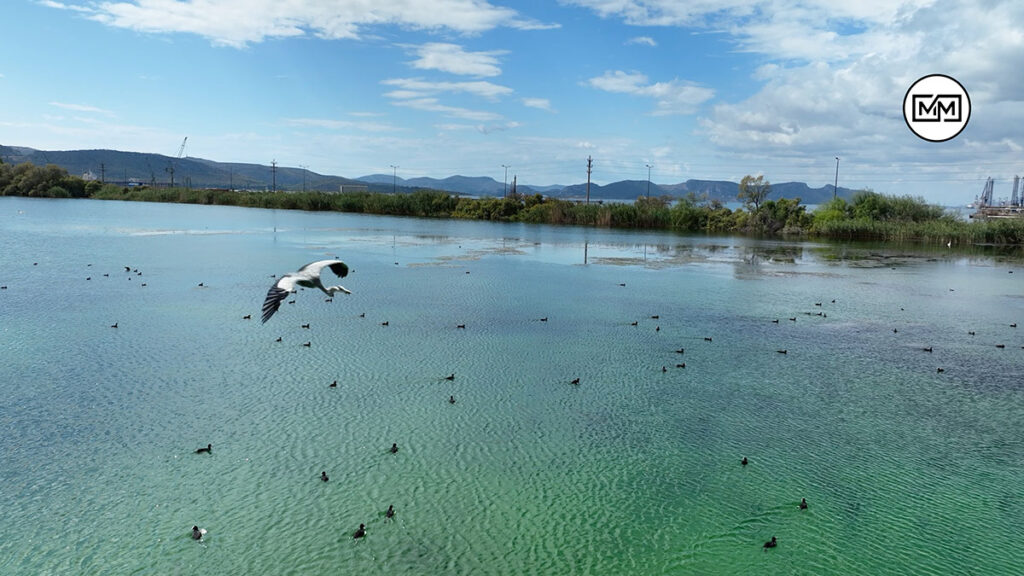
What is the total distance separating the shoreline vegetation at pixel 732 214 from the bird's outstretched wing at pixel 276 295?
64.8 meters

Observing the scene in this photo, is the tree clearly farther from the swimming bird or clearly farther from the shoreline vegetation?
the swimming bird

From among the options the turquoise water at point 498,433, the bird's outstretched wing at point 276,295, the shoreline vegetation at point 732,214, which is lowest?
the turquoise water at point 498,433

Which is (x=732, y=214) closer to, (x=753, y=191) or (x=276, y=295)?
(x=753, y=191)

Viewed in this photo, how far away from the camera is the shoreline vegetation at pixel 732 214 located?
60.7m

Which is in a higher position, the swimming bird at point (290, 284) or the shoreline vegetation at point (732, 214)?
the shoreline vegetation at point (732, 214)

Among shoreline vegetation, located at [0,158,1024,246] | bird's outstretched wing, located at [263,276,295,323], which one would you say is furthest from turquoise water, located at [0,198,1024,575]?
shoreline vegetation, located at [0,158,1024,246]

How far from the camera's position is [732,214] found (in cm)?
7312

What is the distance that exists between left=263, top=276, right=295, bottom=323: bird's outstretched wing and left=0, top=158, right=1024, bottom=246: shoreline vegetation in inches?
2552

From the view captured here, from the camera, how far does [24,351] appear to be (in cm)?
1537

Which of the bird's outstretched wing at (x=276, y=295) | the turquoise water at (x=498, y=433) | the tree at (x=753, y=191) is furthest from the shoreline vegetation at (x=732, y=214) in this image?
the bird's outstretched wing at (x=276, y=295)

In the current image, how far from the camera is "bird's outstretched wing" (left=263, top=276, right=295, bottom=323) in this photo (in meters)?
8.05

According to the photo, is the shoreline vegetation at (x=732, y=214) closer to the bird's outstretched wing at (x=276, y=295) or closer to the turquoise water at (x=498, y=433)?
the turquoise water at (x=498, y=433)

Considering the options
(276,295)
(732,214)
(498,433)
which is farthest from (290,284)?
(732,214)

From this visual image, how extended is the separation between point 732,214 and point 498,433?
6730 centimetres
